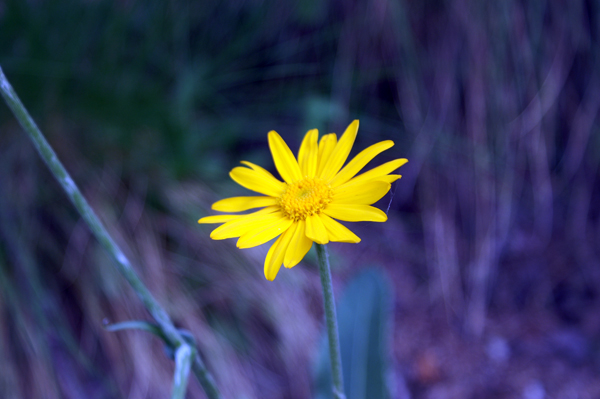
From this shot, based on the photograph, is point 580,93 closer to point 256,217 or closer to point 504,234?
point 504,234

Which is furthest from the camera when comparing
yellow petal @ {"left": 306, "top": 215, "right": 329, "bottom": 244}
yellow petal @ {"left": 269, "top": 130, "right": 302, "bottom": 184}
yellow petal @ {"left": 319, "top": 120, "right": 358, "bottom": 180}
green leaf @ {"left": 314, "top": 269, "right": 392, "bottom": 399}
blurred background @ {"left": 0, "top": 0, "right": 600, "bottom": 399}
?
blurred background @ {"left": 0, "top": 0, "right": 600, "bottom": 399}

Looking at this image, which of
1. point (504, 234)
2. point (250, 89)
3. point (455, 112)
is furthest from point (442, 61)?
point (250, 89)

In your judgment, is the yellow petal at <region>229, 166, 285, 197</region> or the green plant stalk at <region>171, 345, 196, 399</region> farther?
the yellow petal at <region>229, 166, 285, 197</region>

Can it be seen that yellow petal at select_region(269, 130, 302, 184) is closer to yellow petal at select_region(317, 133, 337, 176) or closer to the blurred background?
yellow petal at select_region(317, 133, 337, 176)

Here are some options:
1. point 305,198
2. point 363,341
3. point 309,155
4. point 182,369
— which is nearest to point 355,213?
point 305,198

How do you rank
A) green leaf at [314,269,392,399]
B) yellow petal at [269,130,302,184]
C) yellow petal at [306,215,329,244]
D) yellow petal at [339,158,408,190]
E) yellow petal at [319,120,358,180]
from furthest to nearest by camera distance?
green leaf at [314,269,392,399]
yellow petal at [269,130,302,184]
yellow petal at [319,120,358,180]
yellow petal at [339,158,408,190]
yellow petal at [306,215,329,244]

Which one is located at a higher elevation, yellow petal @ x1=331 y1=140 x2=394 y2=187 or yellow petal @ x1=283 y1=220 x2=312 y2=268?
yellow petal @ x1=331 y1=140 x2=394 y2=187

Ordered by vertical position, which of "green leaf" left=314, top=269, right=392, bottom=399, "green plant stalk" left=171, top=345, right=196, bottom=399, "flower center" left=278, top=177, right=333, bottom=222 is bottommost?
"green plant stalk" left=171, top=345, right=196, bottom=399

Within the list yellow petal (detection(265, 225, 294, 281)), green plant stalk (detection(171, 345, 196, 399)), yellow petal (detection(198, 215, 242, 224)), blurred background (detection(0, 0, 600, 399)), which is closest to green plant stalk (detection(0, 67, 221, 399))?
green plant stalk (detection(171, 345, 196, 399))
